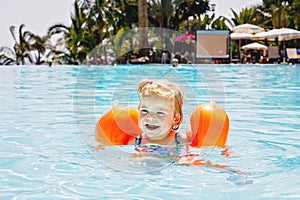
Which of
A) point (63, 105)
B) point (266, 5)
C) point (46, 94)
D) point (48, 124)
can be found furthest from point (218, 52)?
point (48, 124)

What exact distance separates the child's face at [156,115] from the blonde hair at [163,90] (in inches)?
1.1

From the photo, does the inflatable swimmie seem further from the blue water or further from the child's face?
the child's face

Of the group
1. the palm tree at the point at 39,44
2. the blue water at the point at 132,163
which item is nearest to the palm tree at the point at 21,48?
the palm tree at the point at 39,44

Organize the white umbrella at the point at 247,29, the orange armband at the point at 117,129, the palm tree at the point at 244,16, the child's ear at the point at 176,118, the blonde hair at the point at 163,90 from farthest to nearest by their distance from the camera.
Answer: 1. the palm tree at the point at 244,16
2. the white umbrella at the point at 247,29
3. the orange armband at the point at 117,129
4. the child's ear at the point at 176,118
5. the blonde hair at the point at 163,90

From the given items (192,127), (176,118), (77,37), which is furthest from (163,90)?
(77,37)

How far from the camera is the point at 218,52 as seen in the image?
73.3ft

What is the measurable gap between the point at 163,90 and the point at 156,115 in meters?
0.15

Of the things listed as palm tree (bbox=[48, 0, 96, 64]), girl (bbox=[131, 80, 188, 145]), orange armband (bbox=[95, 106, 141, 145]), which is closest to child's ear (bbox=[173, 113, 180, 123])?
girl (bbox=[131, 80, 188, 145])

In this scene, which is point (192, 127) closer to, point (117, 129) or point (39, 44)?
point (117, 129)

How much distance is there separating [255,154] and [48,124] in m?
2.14

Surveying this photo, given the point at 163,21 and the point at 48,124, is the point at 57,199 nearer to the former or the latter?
the point at 48,124

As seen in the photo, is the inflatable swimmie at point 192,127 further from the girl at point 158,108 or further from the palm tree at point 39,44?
the palm tree at point 39,44

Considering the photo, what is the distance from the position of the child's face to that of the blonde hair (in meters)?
0.03

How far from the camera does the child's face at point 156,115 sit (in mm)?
2889
